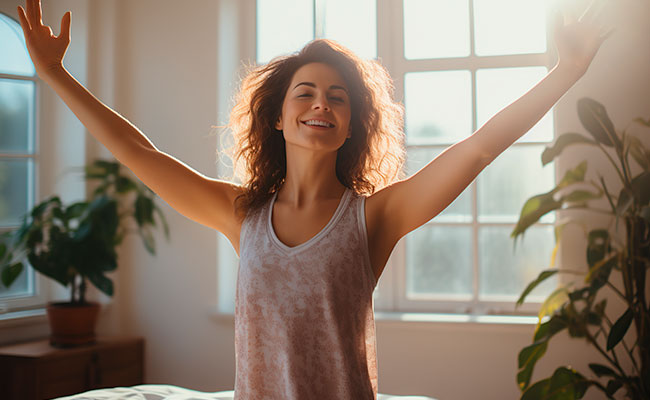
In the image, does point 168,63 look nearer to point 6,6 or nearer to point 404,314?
point 6,6

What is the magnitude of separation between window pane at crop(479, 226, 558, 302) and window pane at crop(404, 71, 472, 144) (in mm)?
558

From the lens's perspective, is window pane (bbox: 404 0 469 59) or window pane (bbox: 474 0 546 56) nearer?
window pane (bbox: 474 0 546 56)

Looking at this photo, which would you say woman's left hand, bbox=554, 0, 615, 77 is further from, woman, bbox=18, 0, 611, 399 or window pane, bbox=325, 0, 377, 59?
window pane, bbox=325, 0, 377, 59

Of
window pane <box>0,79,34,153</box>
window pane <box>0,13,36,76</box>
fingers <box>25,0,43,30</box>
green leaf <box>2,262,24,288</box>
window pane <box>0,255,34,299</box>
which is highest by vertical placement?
window pane <box>0,13,36,76</box>

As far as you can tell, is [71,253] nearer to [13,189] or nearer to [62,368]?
[62,368]

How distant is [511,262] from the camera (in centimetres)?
297

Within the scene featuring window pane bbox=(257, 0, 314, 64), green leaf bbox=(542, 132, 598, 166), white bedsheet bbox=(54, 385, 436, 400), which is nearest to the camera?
white bedsheet bbox=(54, 385, 436, 400)

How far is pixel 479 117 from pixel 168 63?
172 centimetres

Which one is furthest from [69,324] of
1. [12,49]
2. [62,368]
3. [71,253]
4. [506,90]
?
[506,90]

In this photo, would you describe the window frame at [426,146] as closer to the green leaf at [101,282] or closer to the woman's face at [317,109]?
the green leaf at [101,282]

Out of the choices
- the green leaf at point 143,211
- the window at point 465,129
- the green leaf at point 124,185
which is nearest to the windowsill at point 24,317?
the green leaf at point 143,211

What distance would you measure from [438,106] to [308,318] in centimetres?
232

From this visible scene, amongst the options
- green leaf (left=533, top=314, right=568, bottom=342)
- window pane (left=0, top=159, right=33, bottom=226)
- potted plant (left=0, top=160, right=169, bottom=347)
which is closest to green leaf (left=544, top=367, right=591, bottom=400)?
green leaf (left=533, top=314, right=568, bottom=342)

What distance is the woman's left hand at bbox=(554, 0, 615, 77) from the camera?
34.9 inches
